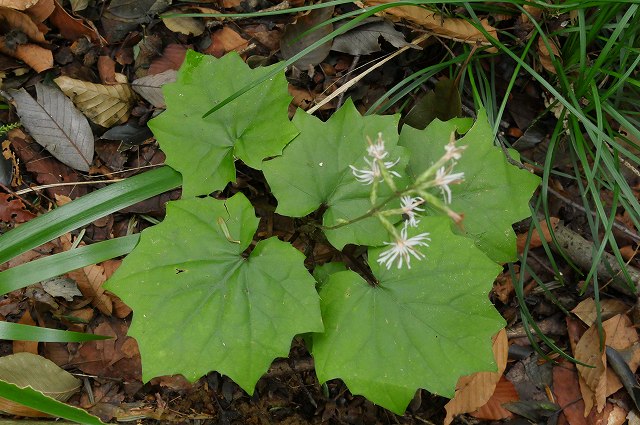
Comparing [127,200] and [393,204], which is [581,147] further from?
[127,200]

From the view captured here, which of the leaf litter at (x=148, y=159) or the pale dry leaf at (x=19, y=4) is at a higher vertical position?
the pale dry leaf at (x=19, y=4)

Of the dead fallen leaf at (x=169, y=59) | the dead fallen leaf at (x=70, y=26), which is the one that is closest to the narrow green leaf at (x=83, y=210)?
the dead fallen leaf at (x=169, y=59)

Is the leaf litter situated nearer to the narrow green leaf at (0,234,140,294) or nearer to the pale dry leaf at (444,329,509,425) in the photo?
the pale dry leaf at (444,329,509,425)

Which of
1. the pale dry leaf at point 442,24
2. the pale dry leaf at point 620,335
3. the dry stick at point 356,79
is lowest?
the pale dry leaf at point 620,335

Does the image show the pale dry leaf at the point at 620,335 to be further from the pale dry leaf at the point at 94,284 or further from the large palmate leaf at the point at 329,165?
the pale dry leaf at the point at 94,284

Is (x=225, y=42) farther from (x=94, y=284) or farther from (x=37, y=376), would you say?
(x=37, y=376)

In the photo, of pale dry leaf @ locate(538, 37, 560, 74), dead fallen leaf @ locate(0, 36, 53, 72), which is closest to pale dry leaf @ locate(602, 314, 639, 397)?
pale dry leaf @ locate(538, 37, 560, 74)

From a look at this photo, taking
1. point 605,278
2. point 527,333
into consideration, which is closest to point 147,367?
point 527,333
